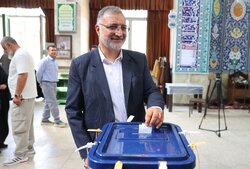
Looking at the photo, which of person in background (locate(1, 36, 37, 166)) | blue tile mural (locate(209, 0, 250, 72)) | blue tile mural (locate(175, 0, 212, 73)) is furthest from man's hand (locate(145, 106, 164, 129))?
blue tile mural (locate(209, 0, 250, 72))

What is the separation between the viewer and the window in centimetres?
876

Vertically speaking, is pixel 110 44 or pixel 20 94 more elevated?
pixel 110 44

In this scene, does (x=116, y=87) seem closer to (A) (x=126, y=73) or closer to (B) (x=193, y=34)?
(A) (x=126, y=73)

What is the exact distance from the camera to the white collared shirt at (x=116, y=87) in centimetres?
152

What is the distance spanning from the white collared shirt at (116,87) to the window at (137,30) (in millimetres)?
7271

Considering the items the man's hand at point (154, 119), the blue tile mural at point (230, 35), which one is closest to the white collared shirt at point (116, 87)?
the man's hand at point (154, 119)

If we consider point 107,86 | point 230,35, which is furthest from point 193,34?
point 107,86

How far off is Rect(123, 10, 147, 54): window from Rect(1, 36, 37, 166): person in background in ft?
18.8

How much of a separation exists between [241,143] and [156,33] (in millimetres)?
5139

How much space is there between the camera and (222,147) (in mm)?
3936

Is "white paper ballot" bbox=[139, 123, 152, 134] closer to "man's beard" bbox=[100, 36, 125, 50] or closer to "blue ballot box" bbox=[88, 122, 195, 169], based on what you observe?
"blue ballot box" bbox=[88, 122, 195, 169]

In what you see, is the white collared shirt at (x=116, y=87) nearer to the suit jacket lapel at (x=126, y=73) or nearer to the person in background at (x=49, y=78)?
the suit jacket lapel at (x=126, y=73)

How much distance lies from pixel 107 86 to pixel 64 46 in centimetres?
571

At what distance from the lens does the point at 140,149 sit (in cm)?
97
